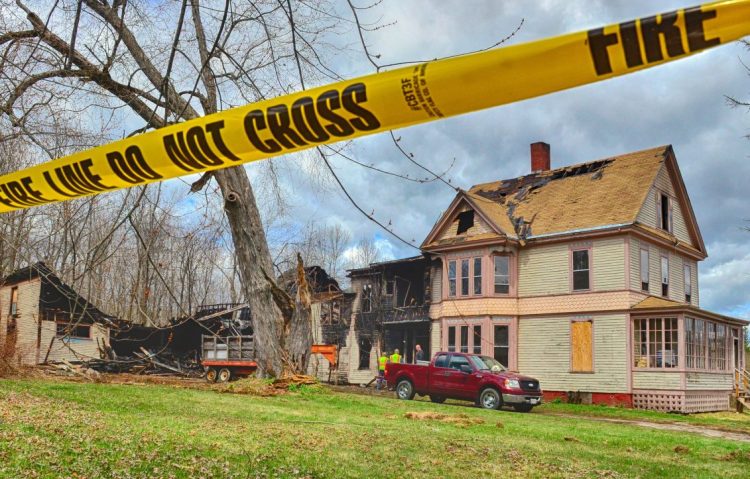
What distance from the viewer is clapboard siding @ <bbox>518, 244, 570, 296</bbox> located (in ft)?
103

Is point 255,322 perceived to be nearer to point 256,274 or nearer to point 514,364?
point 256,274

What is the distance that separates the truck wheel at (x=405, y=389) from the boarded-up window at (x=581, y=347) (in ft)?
27.0

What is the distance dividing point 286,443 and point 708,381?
1006 inches

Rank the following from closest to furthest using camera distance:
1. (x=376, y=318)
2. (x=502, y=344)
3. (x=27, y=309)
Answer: (x=502, y=344) < (x=376, y=318) < (x=27, y=309)

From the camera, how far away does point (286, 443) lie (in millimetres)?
9258

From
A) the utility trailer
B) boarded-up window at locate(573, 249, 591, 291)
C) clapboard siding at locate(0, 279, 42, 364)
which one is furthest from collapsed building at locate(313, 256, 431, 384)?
clapboard siding at locate(0, 279, 42, 364)

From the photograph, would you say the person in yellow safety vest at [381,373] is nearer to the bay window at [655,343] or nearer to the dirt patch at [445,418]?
the bay window at [655,343]

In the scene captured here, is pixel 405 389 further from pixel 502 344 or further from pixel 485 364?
pixel 502 344

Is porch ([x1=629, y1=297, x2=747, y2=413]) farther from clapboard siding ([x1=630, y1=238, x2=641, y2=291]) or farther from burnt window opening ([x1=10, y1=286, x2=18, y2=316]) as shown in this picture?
burnt window opening ([x1=10, y1=286, x2=18, y2=316])

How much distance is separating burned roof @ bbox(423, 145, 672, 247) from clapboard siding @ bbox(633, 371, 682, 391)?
6.14 m

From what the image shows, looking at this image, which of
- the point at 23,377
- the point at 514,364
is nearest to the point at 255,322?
the point at 23,377

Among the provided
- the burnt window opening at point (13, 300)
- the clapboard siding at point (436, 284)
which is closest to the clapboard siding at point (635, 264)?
the clapboard siding at point (436, 284)

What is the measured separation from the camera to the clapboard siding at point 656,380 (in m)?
27.7

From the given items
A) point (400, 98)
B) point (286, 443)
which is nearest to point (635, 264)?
point (286, 443)
